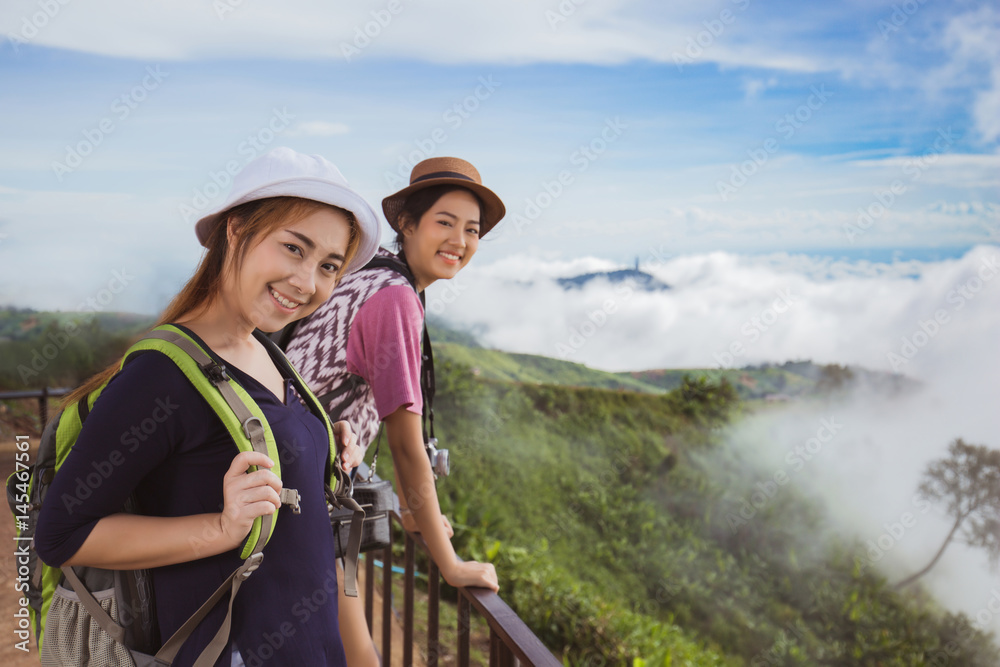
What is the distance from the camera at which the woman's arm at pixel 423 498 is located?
4.57 ft

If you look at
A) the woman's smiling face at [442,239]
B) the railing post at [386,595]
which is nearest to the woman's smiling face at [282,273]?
the woman's smiling face at [442,239]

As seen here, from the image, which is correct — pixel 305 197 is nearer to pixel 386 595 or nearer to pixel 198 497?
pixel 198 497

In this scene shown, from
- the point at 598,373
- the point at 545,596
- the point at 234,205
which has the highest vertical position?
the point at 598,373

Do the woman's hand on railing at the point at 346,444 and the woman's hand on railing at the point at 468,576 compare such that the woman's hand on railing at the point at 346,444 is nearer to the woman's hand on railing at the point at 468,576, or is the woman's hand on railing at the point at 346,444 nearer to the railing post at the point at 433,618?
the woman's hand on railing at the point at 468,576

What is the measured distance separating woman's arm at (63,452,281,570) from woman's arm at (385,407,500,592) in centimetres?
57

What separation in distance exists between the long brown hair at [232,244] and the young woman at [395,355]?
439 mm

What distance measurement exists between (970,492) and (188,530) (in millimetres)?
21115

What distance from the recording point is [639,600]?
942cm

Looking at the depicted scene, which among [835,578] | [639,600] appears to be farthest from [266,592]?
[835,578]

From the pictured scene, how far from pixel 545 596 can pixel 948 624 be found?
963 centimetres

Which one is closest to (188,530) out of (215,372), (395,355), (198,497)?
(198,497)

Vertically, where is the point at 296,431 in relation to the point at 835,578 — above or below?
above

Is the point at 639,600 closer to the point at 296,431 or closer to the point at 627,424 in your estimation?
the point at 627,424

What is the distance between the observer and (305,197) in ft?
3.19
